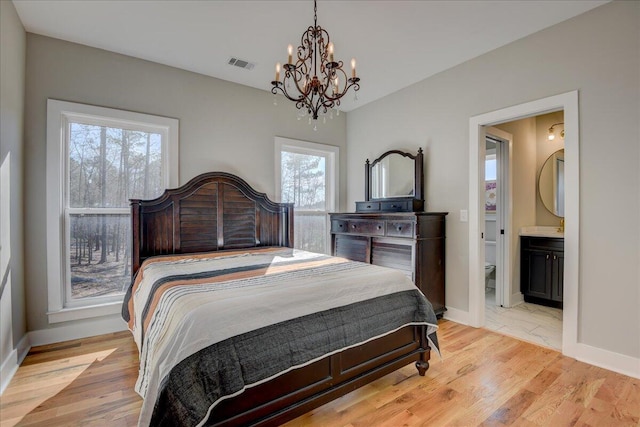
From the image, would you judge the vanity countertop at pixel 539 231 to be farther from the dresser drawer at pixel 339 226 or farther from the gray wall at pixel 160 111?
the gray wall at pixel 160 111

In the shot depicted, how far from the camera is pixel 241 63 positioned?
3.33m

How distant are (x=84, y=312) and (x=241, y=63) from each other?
115 inches

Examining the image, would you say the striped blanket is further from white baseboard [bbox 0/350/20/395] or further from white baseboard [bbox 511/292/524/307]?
white baseboard [bbox 511/292/524/307]

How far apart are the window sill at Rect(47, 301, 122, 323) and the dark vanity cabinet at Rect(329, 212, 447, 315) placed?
8.73 ft

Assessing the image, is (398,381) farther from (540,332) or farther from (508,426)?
(540,332)

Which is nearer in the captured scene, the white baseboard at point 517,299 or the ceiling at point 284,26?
the ceiling at point 284,26

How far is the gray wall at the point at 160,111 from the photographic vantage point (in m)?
2.75

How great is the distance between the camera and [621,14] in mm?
2307

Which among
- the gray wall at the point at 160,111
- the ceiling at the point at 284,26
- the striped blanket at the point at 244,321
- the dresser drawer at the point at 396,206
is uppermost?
the ceiling at the point at 284,26

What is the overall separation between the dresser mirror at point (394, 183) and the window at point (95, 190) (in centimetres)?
246

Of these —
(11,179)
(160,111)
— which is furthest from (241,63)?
(11,179)

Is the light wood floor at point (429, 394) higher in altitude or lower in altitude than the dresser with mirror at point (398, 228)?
lower

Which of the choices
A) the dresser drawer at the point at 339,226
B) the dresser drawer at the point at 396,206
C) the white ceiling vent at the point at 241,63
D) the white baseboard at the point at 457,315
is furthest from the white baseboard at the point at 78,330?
the white baseboard at the point at 457,315

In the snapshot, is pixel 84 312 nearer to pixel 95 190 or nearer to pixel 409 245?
pixel 95 190
